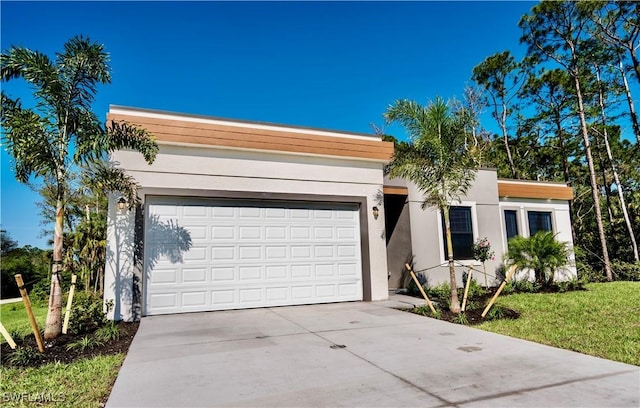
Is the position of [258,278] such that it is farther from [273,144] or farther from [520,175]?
[520,175]

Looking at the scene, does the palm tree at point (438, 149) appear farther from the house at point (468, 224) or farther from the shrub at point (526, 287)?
the shrub at point (526, 287)

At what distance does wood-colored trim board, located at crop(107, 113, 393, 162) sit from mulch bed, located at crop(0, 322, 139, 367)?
4132 millimetres

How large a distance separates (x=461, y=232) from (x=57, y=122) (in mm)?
10717

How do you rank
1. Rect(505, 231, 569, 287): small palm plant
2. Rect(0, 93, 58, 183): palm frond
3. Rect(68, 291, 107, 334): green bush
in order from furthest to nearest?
Rect(505, 231, 569, 287): small palm plant, Rect(68, 291, 107, 334): green bush, Rect(0, 93, 58, 183): palm frond

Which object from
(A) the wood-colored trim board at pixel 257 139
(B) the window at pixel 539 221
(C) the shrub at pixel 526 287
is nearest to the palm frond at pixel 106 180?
(A) the wood-colored trim board at pixel 257 139

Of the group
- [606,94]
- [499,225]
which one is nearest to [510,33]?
[606,94]

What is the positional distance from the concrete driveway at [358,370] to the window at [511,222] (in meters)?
8.36

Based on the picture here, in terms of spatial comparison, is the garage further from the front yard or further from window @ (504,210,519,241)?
window @ (504,210,519,241)

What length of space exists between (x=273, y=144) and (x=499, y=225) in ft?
27.0

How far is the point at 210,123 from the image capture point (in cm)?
873

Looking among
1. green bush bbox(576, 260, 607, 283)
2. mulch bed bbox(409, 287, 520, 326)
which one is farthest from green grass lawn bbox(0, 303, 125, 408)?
green bush bbox(576, 260, 607, 283)

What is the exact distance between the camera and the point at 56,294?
5.71 m

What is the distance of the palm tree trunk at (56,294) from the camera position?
18.5 ft

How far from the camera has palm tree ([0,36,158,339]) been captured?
18.2 feet
